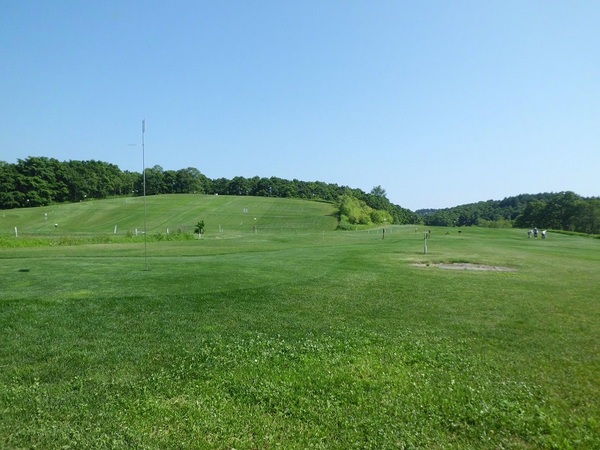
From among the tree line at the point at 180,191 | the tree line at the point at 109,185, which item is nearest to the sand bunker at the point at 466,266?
the tree line at the point at 180,191

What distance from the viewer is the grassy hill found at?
86062mm

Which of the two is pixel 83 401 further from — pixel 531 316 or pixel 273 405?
pixel 531 316

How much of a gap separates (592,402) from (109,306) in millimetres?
10242

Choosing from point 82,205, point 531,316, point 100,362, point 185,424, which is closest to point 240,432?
point 185,424

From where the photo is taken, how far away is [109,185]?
14338 centimetres

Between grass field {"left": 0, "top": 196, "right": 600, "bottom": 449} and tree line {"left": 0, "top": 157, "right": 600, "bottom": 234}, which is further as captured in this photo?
tree line {"left": 0, "top": 157, "right": 600, "bottom": 234}

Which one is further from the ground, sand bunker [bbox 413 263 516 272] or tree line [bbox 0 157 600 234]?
tree line [bbox 0 157 600 234]

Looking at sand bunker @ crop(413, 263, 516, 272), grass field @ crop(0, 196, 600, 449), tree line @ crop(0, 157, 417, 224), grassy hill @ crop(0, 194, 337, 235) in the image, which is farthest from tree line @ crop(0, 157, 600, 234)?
grass field @ crop(0, 196, 600, 449)

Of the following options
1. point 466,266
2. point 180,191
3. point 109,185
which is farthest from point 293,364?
point 180,191

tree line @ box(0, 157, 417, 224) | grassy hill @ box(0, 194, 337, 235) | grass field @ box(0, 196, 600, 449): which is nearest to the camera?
grass field @ box(0, 196, 600, 449)

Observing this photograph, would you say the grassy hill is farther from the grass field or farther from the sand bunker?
the grass field

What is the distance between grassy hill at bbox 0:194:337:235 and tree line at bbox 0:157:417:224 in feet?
35.7

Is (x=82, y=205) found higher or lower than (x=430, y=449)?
higher

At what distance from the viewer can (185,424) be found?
5.00 metres
